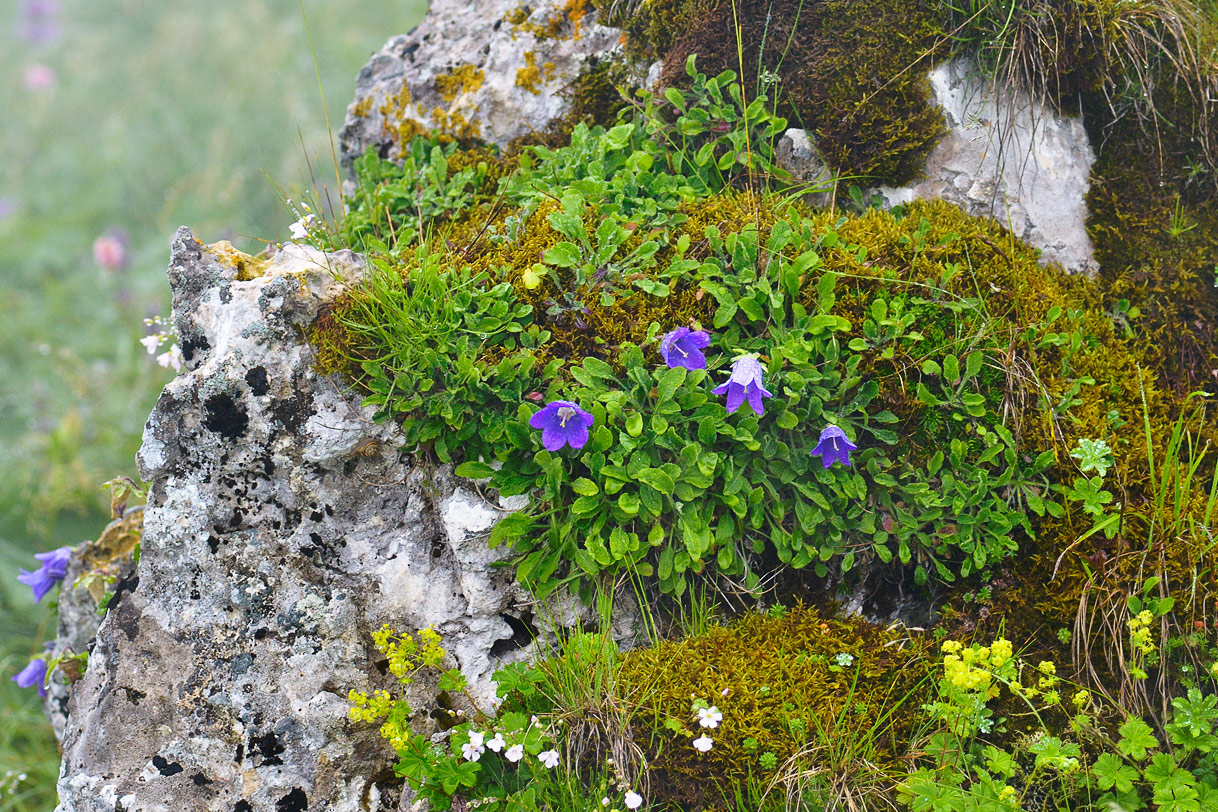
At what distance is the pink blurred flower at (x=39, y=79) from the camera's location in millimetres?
8461

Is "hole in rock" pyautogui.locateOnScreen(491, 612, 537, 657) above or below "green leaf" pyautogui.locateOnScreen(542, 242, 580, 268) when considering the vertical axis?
below

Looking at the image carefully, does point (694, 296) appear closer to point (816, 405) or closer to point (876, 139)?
point (816, 405)

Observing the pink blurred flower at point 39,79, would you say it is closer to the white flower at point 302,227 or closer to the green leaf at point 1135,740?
the white flower at point 302,227

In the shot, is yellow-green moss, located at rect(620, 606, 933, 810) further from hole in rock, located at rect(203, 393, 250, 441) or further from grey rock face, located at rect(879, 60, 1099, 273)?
grey rock face, located at rect(879, 60, 1099, 273)

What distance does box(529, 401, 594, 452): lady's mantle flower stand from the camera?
103 inches

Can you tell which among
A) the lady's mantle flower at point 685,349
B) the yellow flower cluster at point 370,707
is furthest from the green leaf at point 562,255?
the yellow flower cluster at point 370,707

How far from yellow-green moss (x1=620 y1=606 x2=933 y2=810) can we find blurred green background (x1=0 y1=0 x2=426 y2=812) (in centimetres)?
302

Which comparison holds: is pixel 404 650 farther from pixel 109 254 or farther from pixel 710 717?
pixel 109 254

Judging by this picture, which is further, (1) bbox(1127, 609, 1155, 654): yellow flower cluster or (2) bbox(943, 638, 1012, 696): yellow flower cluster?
(1) bbox(1127, 609, 1155, 654): yellow flower cluster

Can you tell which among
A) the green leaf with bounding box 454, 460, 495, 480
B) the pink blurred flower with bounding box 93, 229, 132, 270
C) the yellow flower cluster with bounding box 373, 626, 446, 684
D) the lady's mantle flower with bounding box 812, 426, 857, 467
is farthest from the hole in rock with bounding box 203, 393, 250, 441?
the pink blurred flower with bounding box 93, 229, 132, 270

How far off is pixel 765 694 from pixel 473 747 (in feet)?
3.09

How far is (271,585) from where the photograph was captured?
285 cm

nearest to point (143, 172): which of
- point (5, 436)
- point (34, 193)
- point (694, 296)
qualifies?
point (34, 193)

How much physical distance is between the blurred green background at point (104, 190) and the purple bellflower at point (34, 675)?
1.23ft
